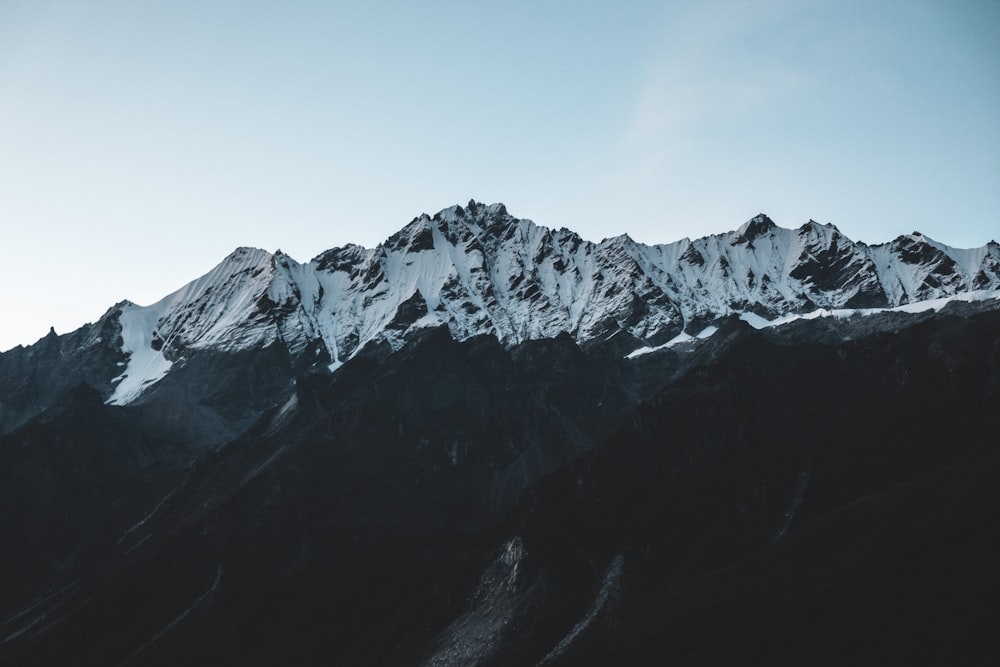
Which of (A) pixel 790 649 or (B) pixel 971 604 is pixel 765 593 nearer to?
(A) pixel 790 649

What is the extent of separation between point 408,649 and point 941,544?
4055 inches

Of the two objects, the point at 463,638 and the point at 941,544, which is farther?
the point at 463,638

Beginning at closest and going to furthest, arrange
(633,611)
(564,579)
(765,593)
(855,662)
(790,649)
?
(855,662) → (790,649) → (765,593) → (633,611) → (564,579)

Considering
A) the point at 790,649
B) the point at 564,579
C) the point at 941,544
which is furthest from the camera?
the point at 564,579

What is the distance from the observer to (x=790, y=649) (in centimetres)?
12469

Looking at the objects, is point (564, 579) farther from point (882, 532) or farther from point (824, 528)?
point (882, 532)

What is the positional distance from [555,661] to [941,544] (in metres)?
62.7

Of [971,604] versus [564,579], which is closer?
[971,604]

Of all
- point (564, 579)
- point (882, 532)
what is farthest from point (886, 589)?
point (564, 579)

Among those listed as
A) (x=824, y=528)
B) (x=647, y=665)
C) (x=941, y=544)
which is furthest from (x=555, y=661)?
(x=941, y=544)

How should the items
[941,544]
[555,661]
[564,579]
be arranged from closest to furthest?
[941,544], [555,661], [564,579]

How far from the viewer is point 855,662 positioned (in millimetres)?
116750

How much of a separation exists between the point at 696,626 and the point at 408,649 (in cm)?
6961

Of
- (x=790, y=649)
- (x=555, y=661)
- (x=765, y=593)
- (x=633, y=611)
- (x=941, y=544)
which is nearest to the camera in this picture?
(x=790, y=649)
